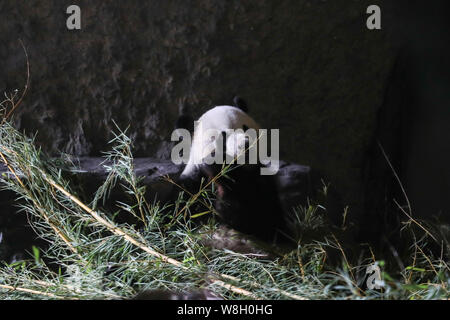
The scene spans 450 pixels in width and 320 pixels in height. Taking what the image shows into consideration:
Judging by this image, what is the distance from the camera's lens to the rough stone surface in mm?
1605

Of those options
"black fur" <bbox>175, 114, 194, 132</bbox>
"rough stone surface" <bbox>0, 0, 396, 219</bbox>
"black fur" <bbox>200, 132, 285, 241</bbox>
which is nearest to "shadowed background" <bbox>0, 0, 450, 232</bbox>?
"rough stone surface" <bbox>0, 0, 396, 219</bbox>

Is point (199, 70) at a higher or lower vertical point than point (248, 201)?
higher

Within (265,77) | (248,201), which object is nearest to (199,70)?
(265,77)

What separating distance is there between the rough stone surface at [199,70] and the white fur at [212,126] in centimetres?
31

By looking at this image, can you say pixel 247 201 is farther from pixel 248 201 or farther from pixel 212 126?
pixel 212 126

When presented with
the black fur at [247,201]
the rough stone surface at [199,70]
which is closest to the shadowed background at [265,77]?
the rough stone surface at [199,70]

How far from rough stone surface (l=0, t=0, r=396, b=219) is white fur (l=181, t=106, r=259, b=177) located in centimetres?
31

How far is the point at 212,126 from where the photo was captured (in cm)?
128

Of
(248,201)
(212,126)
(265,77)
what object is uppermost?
(265,77)

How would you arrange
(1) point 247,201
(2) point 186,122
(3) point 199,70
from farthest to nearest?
(3) point 199,70
(2) point 186,122
(1) point 247,201

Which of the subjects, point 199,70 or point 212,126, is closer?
point 212,126

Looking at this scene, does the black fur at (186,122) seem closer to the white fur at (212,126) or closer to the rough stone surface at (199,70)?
the white fur at (212,126)

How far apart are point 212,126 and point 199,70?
46 cm
